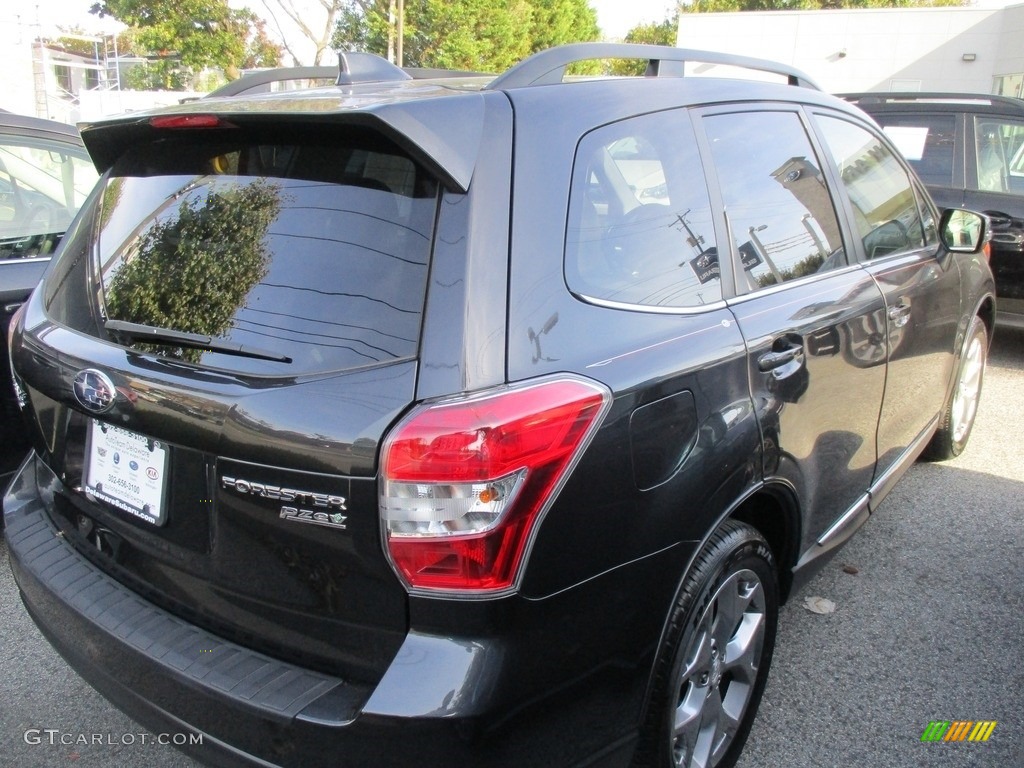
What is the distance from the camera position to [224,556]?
5.68 feet

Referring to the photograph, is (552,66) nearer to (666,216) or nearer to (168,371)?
(666,216)

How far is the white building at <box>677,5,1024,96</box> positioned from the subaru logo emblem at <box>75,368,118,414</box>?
88.8ft

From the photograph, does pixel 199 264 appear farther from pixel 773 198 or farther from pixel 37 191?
pixel 37 191

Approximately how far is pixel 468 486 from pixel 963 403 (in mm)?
3828

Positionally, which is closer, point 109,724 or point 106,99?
point 109,724

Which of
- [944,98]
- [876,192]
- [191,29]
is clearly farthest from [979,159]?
[191,29]

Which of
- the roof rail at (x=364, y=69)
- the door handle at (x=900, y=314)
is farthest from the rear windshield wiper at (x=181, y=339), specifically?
the door handle at (x=900, y=314)

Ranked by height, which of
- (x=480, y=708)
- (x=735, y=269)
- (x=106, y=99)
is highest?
(x=106, y=99)

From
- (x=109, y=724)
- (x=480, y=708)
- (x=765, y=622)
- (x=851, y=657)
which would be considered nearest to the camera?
(x=480, y=708)

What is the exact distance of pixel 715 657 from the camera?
84.0 inches

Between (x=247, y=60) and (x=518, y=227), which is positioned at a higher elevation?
(x=247, y=60)

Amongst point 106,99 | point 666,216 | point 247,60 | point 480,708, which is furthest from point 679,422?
point 247,60

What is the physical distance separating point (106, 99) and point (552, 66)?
34.7 metres

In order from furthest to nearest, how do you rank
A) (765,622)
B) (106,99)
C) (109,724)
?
(106,99)
(109,724)
(765,622)
